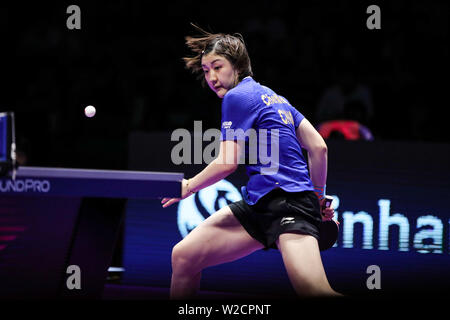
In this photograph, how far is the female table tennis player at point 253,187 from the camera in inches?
107

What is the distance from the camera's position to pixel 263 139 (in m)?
2.82

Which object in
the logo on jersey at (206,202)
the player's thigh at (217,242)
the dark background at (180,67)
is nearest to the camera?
the player's thigh at (217,242)

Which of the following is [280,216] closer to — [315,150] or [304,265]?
[304,265]

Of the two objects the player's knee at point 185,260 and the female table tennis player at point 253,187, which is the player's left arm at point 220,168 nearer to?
the female table tennis player at point 253,187

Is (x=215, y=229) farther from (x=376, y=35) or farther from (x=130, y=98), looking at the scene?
(x=376, y=35)

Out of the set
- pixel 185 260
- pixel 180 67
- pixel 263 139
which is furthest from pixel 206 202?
pixel 180 67

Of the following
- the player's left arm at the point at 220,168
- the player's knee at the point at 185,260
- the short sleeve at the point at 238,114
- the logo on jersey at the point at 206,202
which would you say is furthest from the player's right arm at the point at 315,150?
the logo on jersey at the point at 206,202

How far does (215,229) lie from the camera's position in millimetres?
2906

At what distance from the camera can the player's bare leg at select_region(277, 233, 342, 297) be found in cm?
250

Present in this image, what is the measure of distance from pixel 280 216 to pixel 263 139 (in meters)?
0.35

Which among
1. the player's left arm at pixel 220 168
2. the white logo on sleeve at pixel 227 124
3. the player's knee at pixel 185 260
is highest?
the white logo on sleeve at pixel 227 124

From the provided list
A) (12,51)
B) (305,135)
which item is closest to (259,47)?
(12,51)

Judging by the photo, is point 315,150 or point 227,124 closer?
point 227,124
